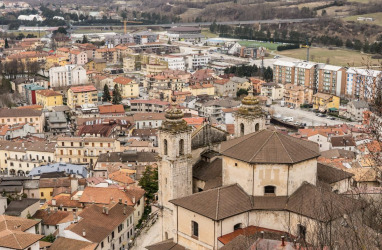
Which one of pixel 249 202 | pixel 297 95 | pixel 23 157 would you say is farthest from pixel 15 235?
pixel 297 95

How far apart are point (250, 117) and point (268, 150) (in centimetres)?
468

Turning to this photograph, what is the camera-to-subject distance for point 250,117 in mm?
23734

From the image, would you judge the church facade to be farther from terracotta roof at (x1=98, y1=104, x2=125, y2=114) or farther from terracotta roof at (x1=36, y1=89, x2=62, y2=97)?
terracotta roof at (x1=36, y1=89, x2=62, y2=97)

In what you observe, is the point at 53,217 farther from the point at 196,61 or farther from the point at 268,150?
the point at 196,61

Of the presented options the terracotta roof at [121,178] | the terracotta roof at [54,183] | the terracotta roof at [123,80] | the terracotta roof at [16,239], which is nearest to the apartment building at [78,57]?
the terracotta roof at [123,80]

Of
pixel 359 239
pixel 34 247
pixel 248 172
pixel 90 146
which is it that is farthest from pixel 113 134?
pixel 359 239

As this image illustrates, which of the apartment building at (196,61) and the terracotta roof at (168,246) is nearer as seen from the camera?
the terracotta roof at (168,246)

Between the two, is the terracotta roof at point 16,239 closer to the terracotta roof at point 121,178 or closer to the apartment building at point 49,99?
the terracotta roof at point 121,178

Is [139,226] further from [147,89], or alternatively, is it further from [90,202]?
[147,89]

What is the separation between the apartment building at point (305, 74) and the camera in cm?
7050

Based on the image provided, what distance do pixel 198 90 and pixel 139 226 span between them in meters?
39.2

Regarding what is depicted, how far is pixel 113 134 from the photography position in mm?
48250

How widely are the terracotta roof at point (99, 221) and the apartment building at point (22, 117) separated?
2847 centimetres

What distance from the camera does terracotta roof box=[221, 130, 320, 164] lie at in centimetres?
1895
